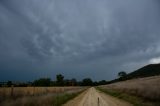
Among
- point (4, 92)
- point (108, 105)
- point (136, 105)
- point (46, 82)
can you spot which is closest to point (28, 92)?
point (4, 92)

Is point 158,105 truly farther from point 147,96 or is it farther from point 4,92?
point 4,92

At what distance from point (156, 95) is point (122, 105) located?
168 inches

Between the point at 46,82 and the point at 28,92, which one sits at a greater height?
the point at 46,82

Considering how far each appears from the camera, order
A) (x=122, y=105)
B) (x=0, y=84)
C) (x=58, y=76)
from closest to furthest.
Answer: (x=122, y=105), (x=0, y=84), (x=58, y=76)

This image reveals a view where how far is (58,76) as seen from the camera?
158625mm

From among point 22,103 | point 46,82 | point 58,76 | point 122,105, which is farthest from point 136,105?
point 58,76

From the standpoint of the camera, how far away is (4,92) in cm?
2661

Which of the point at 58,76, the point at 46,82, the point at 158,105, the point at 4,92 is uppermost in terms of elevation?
the point at 58,76

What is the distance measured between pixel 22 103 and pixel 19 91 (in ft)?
26.4

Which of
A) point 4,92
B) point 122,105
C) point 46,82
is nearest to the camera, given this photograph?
point 4,92

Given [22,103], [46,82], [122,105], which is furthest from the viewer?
[46,82]

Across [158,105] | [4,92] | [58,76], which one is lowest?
[158,105]

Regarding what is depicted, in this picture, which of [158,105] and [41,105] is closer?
[158,105]

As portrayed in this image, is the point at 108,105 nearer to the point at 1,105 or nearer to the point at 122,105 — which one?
the point at 122,105
